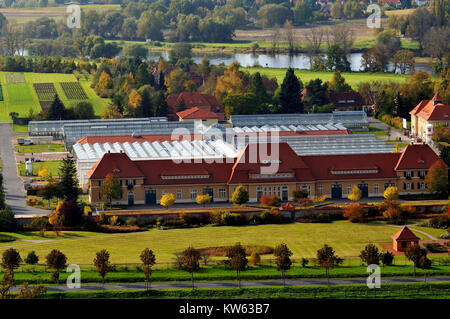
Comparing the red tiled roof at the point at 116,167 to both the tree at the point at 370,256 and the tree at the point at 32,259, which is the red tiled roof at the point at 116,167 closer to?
the tree at the point at 32,259

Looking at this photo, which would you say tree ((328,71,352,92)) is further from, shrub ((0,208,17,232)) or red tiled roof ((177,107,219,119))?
shrub ((0,208,17,232))

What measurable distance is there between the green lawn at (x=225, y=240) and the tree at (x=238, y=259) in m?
3.20

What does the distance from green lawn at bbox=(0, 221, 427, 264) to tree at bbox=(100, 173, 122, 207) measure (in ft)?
19.2

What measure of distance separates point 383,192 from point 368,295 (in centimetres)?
1915

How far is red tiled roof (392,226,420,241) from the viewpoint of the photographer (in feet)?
153

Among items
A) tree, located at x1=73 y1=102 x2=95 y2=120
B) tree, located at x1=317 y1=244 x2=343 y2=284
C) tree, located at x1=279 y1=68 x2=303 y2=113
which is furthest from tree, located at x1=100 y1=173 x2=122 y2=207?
tree, located at x1=279 y1=68 x2=303 y2=113

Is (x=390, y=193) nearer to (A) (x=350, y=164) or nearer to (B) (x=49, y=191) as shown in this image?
(A) (x=350, y=164)

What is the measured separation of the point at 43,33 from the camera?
144875mm

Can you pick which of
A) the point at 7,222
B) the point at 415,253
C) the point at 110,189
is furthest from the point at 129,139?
the point at 415,253

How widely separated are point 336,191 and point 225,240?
11227mm

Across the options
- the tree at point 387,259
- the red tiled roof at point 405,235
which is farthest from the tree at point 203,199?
the tree at point 387,259

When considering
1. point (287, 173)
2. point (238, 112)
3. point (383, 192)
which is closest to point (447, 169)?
point (383, 192)

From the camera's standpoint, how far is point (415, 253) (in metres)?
42.8

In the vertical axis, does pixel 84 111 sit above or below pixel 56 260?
above
